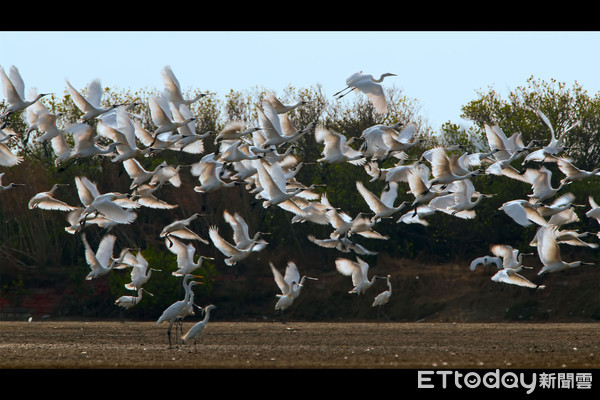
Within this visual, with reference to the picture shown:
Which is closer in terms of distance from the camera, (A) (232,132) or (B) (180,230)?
(A) (232,132)

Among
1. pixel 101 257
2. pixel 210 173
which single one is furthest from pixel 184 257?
pixel 210 173

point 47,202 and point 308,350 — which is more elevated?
point 47,202

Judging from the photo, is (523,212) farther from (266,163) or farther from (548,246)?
(266,163)

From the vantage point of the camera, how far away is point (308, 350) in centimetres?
2436

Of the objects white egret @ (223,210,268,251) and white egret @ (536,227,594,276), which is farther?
white egret @ (223,210,268,251)

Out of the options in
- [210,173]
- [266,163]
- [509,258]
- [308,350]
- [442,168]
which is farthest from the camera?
[509,258]

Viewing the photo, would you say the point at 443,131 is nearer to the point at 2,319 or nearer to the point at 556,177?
the point at 556,177

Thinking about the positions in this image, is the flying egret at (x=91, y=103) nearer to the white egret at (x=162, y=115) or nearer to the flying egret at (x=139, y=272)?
the white egret at (x=162, y=115)

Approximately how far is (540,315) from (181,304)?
75.3 feet

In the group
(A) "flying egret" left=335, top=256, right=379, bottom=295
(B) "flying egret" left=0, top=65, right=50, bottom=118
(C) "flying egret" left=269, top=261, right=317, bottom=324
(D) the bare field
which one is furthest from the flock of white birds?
(C) "flying egret" left=269, top=261, right=317, bottom=324

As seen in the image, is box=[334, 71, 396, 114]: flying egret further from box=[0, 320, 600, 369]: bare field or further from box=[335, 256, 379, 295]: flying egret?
box=[335, 256, 379, 295]: flying egret

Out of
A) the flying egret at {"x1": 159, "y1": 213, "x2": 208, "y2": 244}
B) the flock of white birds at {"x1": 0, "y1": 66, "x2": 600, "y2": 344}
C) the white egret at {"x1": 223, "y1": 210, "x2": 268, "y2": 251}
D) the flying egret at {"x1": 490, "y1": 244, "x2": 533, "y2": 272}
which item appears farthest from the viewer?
the flying egret at {"x1": 490, "y1": 244, "x2": 533, "y2": 272}

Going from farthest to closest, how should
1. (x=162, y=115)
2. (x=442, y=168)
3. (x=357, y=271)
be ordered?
(x=357, y=271)
(x=162, y=115)
(x=442, y=168)

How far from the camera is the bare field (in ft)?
66.4
